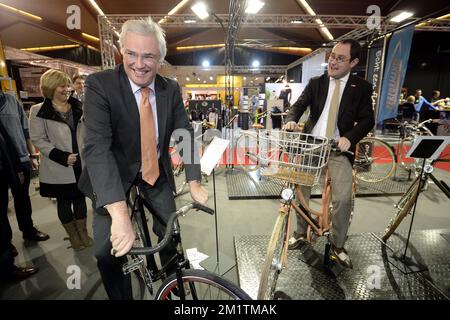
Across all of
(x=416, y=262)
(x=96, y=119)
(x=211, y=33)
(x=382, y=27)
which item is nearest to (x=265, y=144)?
(x=96, y=119)

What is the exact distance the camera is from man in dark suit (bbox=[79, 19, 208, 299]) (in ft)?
3.37

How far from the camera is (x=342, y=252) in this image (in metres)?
2.24

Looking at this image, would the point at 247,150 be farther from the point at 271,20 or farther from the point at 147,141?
the point at 271,20

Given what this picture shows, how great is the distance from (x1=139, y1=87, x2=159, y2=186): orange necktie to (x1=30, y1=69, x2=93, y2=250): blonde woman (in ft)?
4.47

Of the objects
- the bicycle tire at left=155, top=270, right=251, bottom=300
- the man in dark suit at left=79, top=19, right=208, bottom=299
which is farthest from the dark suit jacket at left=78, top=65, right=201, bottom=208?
the bicycle tire at left=155, top=270, right=251, bottom=300

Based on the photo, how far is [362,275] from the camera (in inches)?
84.7

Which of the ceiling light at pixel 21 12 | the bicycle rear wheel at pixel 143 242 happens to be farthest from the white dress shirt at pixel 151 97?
the ceiling light at pixel 21 12

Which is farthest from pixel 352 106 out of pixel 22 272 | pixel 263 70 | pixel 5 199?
pixel 263 70

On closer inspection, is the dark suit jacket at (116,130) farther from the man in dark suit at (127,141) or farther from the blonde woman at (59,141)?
the blonde woman at (59,141)

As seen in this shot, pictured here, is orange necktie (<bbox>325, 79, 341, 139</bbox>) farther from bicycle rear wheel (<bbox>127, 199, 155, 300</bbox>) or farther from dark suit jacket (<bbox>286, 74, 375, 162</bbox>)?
bicycle rear wheel (<bbox>127, 199, 155, 300</bbox>)

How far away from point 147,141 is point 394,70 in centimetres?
564

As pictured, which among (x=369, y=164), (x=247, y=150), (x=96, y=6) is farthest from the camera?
(x=96, y=6)

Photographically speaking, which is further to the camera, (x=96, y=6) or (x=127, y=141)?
(x=96, y=6)

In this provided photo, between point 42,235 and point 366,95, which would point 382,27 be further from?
point 42,235
